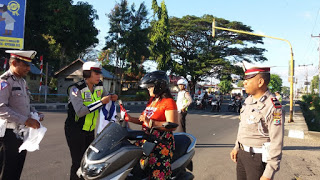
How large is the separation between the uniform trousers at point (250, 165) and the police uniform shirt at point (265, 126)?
0.10 metres

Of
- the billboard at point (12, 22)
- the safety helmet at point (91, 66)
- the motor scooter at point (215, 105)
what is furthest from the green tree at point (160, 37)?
the safety helmet at point (91, 66)

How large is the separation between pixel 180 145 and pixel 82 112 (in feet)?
3.87

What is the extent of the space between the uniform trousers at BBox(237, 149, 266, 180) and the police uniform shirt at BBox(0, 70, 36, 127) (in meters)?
2.28

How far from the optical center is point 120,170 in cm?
212

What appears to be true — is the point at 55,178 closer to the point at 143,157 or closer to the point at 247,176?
the point at 143,157

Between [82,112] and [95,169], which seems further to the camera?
[82,112]

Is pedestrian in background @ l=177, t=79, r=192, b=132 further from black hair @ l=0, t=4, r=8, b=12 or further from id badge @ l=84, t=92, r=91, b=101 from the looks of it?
black hair @ l=0, t=4, r=8, b=12

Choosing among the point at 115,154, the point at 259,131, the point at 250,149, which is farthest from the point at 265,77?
the point at 115,154

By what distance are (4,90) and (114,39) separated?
30785 millimetres

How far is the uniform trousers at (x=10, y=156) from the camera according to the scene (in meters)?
2.82

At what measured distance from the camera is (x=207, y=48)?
128ft

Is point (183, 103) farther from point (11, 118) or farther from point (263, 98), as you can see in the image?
point (11, 118)

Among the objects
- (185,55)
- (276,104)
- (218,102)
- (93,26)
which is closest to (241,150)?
(276,104)

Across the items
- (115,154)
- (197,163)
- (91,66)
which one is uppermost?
(91,66)
